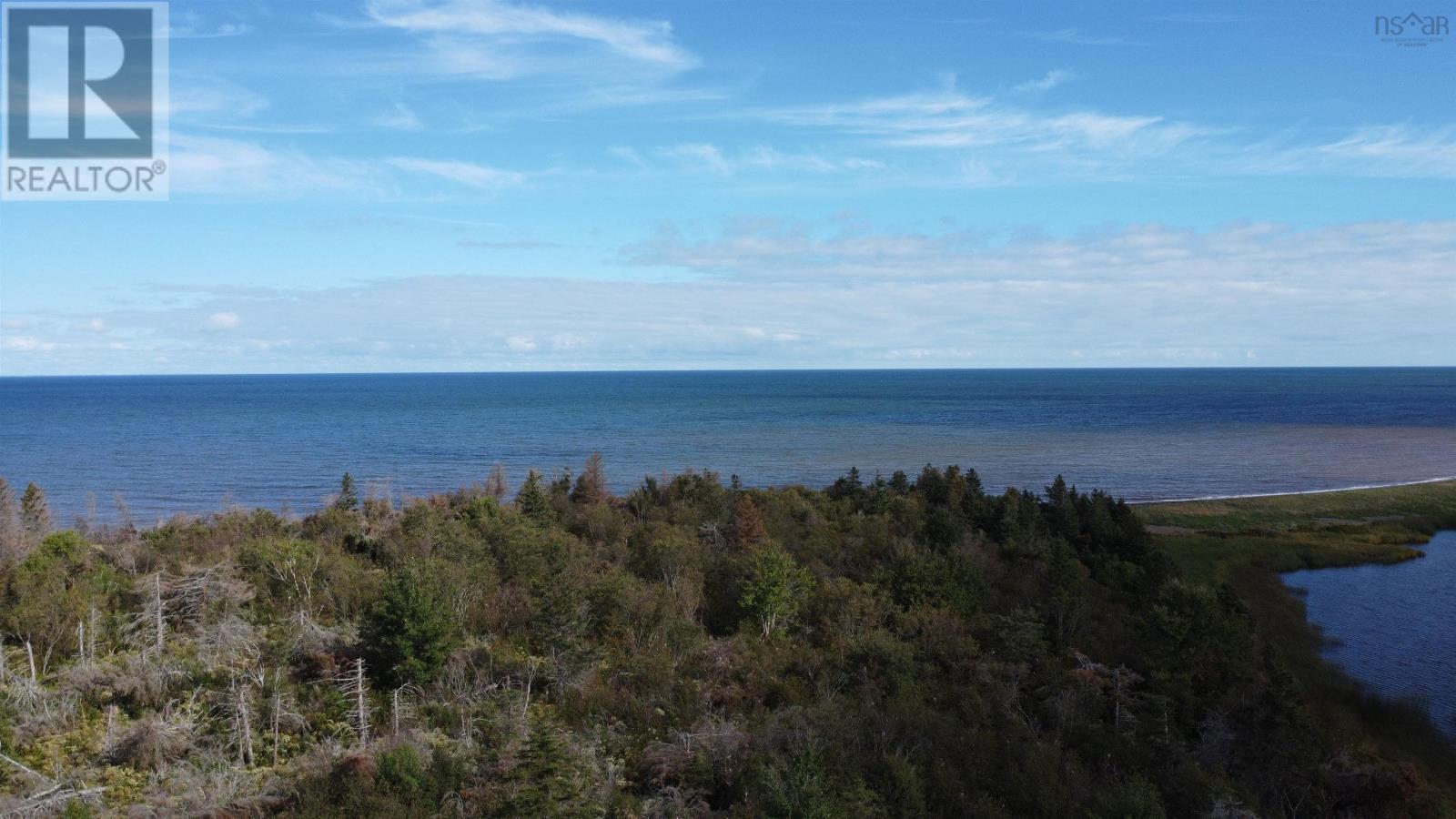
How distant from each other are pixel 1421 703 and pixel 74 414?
181m

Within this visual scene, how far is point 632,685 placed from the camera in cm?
2169

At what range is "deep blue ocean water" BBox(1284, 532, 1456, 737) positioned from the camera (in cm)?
2864

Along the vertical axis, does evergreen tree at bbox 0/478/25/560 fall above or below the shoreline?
above

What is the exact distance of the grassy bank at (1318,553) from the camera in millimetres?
24406

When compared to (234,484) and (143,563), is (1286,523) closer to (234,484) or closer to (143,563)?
(143,563)

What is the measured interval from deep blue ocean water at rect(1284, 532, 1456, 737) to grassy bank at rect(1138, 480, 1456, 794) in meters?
0.93

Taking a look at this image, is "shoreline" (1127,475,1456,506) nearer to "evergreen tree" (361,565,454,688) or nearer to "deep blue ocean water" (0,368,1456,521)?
"deep blue ocean water" (0,368,1456,521)

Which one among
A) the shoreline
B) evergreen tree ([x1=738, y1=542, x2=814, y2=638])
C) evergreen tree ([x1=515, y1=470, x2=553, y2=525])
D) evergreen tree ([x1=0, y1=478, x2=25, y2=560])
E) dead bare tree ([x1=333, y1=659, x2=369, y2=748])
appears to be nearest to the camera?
dead bare tree ([x1=333, y1=659, x2=369, y2=748])

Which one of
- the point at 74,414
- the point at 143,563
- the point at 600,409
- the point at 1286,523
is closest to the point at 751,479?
the point at 1286,523

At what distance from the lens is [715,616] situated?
27.7 m

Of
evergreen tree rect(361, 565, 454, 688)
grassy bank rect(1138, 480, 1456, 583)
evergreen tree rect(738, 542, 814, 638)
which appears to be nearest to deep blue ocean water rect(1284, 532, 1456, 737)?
grassy bank rect(1138, 480, 1456, 583)

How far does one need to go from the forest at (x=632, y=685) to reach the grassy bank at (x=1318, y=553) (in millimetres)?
1457

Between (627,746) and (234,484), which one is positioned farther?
(234,484)

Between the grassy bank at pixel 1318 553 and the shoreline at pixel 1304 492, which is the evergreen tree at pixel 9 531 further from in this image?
the shoreline at pixel 1304 492
